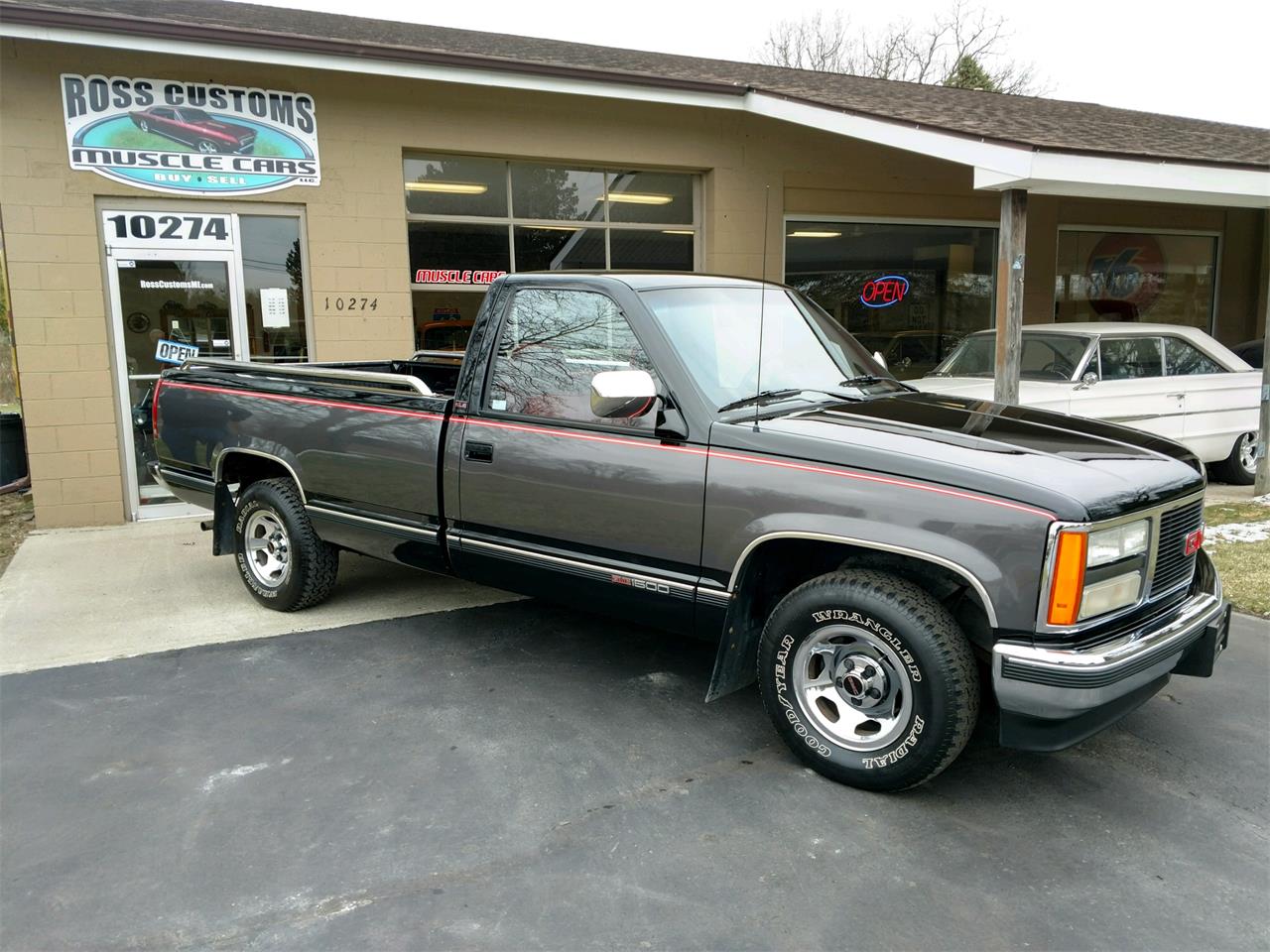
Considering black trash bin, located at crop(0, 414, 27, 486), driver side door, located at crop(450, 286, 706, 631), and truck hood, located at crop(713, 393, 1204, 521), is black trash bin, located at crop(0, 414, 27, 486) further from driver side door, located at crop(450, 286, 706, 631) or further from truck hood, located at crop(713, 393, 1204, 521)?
truck hood, located at crop(713, 393, 1204, 521)

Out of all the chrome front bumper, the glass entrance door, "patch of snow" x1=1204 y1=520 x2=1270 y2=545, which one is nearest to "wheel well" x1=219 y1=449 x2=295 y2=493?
the glass entrance door

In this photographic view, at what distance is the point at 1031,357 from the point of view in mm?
8836

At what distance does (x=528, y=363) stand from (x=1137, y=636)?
9.10 ft

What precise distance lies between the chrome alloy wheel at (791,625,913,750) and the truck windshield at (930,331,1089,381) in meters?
5.74

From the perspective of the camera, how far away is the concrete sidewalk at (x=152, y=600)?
204 inches

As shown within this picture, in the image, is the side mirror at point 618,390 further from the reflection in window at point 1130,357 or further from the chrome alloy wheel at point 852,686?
the reflection in window at point 1130,357

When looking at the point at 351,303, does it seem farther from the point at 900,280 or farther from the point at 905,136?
the point at 900,280

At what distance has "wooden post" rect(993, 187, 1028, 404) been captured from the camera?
746 centimetres

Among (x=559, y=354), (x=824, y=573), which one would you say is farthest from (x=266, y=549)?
(x=824, y=573)

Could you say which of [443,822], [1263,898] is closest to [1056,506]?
[1263,898]

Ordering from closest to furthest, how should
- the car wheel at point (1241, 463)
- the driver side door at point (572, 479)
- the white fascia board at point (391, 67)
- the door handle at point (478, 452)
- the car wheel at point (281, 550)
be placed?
the driver side door at point (572, 479) → the door handle at point (478, 452) → the car wheel at point (281, 550) → the white fascia board at point (391, 67) → the car wheel at point (1241, 463)

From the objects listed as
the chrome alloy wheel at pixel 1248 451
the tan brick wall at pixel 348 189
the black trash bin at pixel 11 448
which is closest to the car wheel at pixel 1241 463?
the chrome alloy wheel at pixel 1248 451

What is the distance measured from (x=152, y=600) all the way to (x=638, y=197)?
267 inches

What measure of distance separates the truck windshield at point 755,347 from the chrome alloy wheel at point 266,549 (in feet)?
9.76
